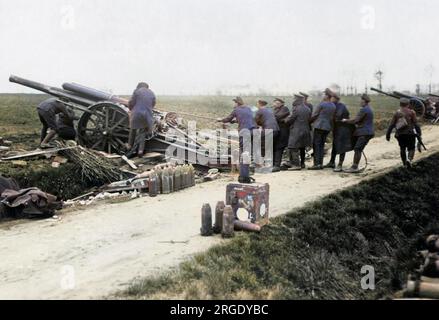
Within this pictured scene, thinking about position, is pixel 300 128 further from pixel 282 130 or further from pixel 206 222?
pixel 206 222

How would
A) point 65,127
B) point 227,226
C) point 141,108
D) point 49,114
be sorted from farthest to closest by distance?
point 65,127
point 49,114
point 141,108
point 227,226

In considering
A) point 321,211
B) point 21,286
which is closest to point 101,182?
point 321,211

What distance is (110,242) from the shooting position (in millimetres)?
7230

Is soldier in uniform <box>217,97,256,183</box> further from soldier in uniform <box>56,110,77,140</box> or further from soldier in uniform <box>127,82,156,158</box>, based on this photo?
soldier in uniform <box>56,110,77,140</box>

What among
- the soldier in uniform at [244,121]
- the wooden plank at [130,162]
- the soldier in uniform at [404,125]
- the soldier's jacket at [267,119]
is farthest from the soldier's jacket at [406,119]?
the wooden plank at [130,162]

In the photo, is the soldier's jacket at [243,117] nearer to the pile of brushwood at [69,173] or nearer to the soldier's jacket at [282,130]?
the soldier's jacket at [282,130]

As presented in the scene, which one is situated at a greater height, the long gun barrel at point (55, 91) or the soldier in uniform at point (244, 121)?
the long gun barrel at point (55, 91)

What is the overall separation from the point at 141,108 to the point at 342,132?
4.80m

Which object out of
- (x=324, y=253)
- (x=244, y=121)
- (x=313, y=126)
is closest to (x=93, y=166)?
(x=244, y=121)

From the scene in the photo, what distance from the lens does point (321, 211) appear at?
8648 mm

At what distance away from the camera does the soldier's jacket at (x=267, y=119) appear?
12594 mm

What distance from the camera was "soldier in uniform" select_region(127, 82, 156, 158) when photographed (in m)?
12.6

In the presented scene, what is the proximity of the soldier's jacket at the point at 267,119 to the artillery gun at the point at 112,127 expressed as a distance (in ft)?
4.15

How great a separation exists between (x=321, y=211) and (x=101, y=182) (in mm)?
5540
